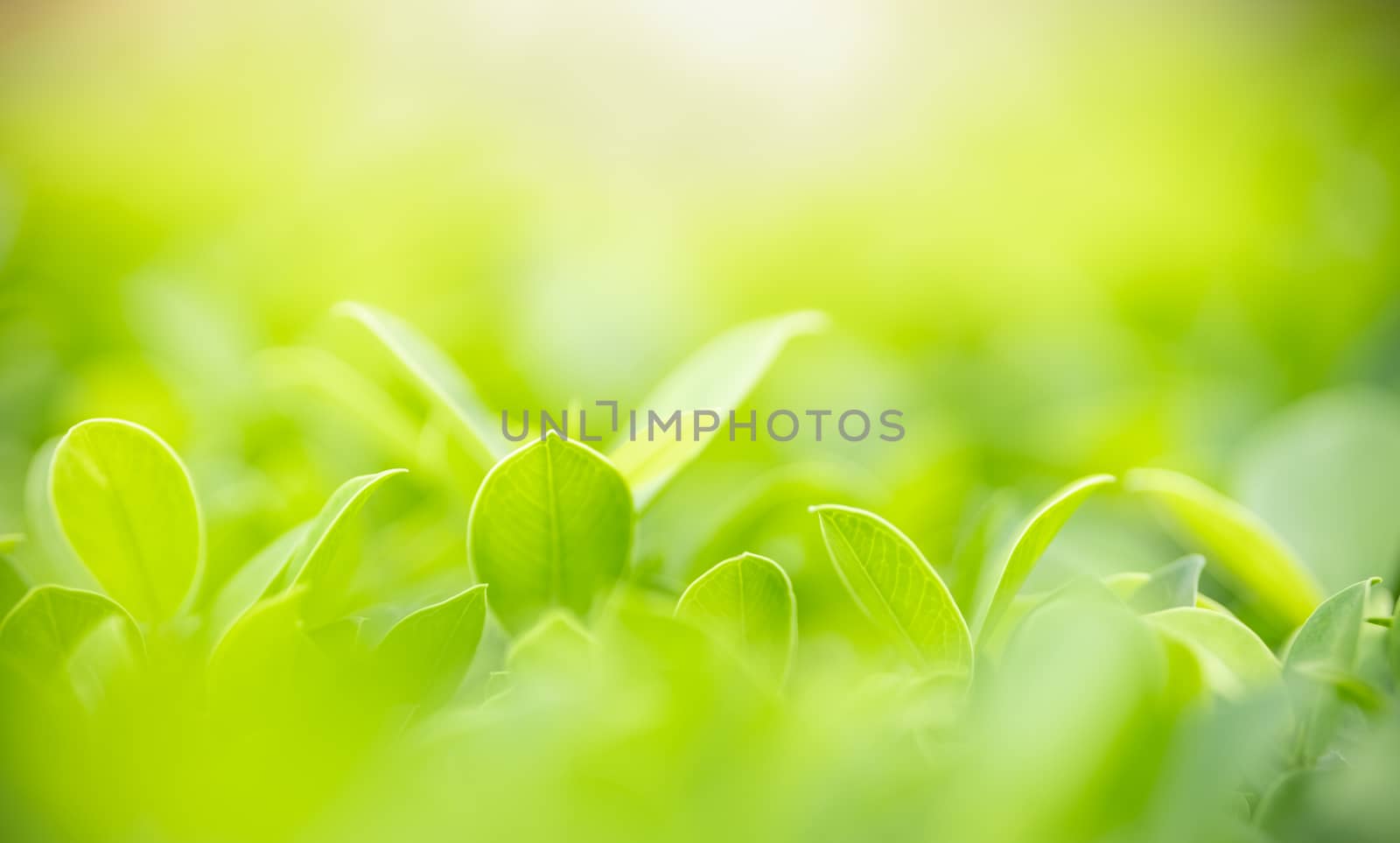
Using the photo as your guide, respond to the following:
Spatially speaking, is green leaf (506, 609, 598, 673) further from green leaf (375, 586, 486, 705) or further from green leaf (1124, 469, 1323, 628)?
green leaf (1124, 469, 1323, 628)

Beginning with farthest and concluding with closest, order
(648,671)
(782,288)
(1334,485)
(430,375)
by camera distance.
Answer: (782,288) < (1334,485) < (430,375) < (648,671)

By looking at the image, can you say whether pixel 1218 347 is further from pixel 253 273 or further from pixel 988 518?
pixel 253 273

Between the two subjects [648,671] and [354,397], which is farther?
[354,397]

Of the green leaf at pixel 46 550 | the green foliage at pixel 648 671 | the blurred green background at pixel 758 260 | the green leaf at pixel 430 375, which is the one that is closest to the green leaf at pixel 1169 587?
the green foliage at pixel 648 671

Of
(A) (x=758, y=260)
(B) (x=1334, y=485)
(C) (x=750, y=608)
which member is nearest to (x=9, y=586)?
(C) (x=750, y=608)

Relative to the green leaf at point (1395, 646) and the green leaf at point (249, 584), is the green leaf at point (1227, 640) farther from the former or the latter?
the green leaf at point (249, 584)

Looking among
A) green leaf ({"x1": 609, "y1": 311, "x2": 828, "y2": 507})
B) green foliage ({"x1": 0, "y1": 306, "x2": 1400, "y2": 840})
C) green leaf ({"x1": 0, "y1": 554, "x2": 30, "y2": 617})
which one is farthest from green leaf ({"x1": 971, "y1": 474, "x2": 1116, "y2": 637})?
green leaf ({"x1": 0, "y1": 554, "x2": 30, "y2": 617})

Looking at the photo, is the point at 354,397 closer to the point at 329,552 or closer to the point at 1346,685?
the point at 329,552
